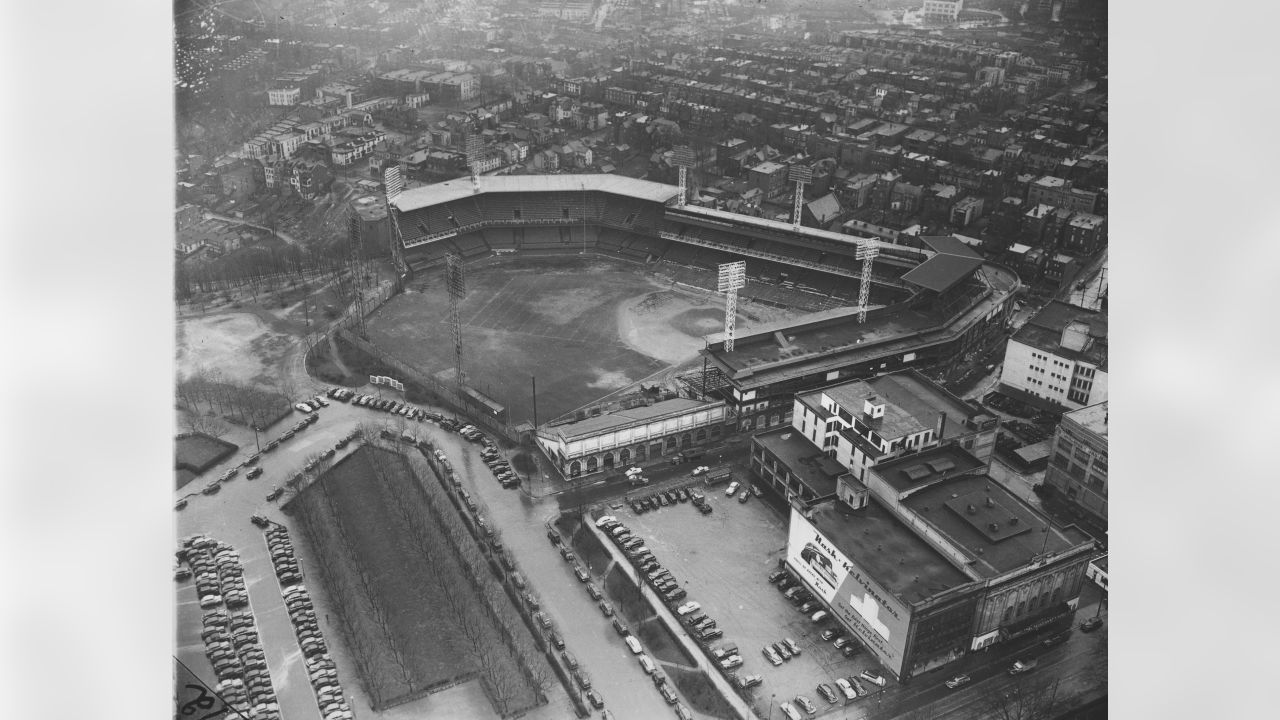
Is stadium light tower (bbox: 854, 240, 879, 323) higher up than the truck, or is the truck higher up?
stadium light tower (bbox: 854, 240, 879, 323)

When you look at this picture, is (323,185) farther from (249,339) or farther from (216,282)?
(249,339)

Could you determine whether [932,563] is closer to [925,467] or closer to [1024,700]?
[1024,700]

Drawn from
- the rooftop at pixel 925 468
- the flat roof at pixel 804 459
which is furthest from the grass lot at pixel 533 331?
the rooftop at pixel 925 468

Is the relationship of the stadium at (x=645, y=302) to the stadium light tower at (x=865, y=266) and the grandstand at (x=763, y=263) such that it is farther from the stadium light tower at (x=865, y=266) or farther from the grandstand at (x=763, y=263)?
the stadium light tower at (x=865, y=266)

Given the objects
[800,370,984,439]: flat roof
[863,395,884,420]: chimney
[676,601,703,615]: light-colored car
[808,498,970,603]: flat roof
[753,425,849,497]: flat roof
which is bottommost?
[676,601,703,615]: light-colored car

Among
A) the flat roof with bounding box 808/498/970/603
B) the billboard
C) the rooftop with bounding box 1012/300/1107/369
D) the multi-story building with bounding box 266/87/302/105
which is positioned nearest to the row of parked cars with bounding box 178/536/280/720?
the billboard

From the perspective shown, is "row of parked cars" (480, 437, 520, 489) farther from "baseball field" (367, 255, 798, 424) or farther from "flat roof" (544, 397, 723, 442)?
"baseball field" (367, 255, 798, 424)
